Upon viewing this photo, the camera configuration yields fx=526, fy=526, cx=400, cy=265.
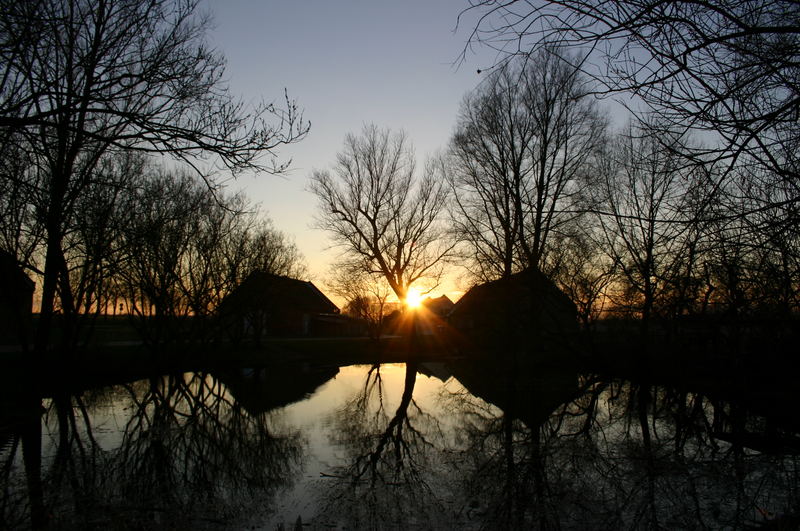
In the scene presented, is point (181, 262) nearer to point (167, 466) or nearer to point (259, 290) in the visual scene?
point (259, 290)

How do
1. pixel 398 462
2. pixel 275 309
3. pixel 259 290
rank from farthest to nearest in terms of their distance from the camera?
pixel 275 309
pixel 259 290
pixel 398 462

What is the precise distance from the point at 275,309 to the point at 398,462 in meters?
26.1

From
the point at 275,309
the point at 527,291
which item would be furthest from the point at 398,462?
the point at 275,309

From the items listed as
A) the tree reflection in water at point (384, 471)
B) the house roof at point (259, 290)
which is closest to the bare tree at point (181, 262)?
the house roof at point (259, 290)

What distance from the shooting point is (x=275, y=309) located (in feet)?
108

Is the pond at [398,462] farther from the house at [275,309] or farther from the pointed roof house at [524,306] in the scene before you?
the house at [275,309]

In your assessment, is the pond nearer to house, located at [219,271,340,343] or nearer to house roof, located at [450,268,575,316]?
house roof, located at [450,268,575,316]

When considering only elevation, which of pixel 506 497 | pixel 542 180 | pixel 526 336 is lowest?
pixel 506 497

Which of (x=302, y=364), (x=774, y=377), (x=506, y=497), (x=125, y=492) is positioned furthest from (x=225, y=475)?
(x=302, y=364)

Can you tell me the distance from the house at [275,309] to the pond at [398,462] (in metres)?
11.0

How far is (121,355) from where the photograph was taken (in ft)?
76.1

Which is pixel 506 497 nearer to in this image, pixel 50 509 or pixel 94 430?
pixel 50 509

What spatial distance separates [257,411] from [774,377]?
14782 millimetres

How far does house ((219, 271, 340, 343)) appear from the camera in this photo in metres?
26.3
